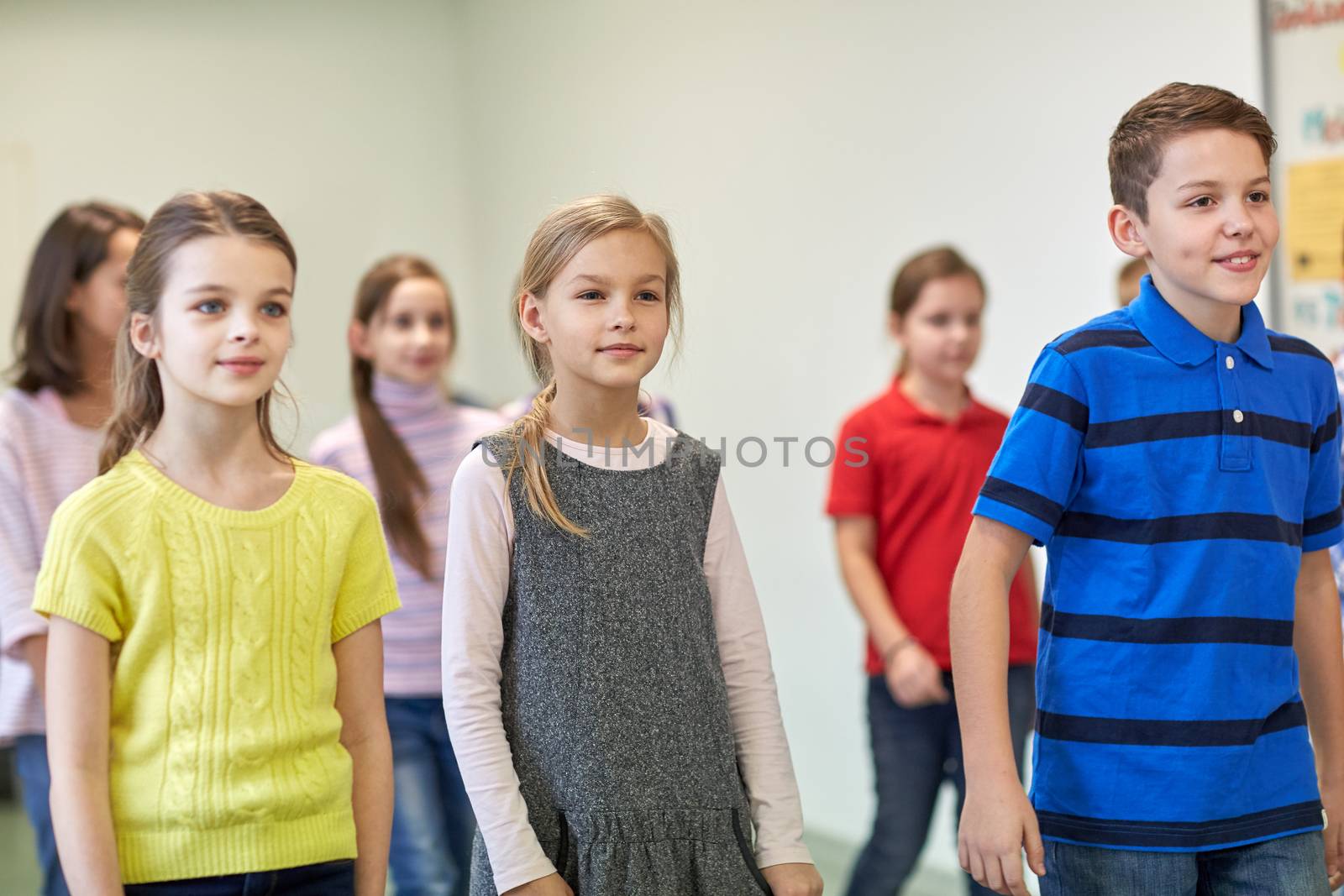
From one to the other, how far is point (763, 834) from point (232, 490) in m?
0.70

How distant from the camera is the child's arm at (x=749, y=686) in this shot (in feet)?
5.06

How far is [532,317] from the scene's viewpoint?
1.58 m

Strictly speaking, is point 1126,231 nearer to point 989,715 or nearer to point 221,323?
point 989,715

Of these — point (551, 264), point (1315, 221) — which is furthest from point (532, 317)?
point (1315, 221)

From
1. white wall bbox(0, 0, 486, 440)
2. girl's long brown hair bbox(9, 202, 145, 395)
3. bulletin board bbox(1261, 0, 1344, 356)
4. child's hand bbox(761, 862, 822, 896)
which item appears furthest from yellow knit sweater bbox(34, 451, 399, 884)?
white wall bbox(0, 0, 486, 440)

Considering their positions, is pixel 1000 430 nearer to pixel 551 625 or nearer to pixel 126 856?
pixel 551 625

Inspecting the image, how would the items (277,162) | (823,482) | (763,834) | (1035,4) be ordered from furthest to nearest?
(277,162)
(823,482)
(1035,4)
(763,834)

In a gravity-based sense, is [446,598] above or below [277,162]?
below

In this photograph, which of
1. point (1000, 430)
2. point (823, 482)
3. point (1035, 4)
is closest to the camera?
point (1000, 430)

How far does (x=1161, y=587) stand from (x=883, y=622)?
1087mm

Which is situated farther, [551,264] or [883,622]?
[883,622]

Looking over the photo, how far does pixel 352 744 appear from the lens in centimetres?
156

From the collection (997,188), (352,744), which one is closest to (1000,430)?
(997,188)

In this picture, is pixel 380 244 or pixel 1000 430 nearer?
pixel 1000 430
